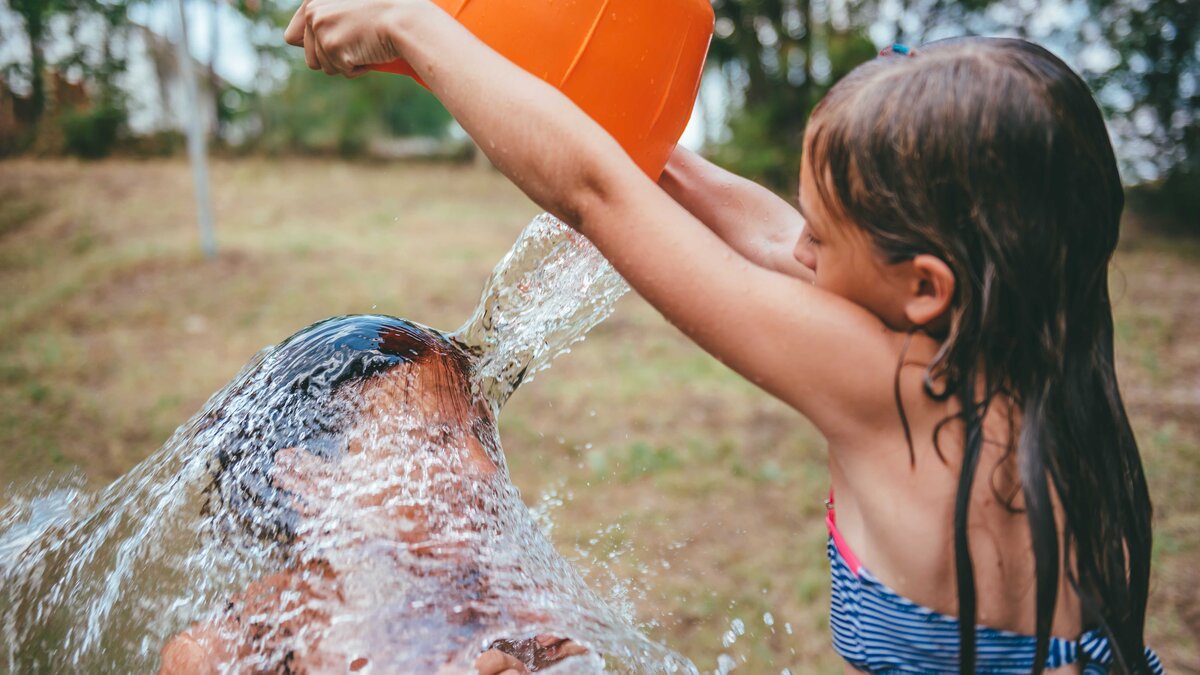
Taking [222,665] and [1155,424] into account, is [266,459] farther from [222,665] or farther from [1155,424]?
[1155,424]

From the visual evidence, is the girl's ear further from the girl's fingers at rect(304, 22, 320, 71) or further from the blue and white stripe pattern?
the girl's fingers at rect(304, 22, 320, 71)

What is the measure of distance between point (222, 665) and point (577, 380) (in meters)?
4.80

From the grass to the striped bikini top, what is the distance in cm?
207

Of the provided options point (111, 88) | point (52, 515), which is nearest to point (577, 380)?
point (52, 515)

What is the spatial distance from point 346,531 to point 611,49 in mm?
970

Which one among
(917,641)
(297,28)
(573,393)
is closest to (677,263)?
(917,641)

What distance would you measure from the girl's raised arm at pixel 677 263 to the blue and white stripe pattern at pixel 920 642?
10.7 inches

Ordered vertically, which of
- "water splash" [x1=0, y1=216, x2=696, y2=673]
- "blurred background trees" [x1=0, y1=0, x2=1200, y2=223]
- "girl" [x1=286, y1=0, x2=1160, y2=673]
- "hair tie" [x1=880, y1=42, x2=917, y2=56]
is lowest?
"blurred background trees" [x1=0, y1=0, x2=1200, y2=223]

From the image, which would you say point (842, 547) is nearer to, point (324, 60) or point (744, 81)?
point (324, 60)

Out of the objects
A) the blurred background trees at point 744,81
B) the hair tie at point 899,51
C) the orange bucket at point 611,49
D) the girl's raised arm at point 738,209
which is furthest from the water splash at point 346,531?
the blurred background trees at point 744,81

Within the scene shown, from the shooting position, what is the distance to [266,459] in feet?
5.73

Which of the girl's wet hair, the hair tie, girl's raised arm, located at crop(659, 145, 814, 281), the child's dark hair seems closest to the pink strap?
the child's dark hair

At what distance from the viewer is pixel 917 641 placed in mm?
1312

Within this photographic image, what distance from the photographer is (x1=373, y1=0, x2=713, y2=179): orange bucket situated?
4.63 feet
